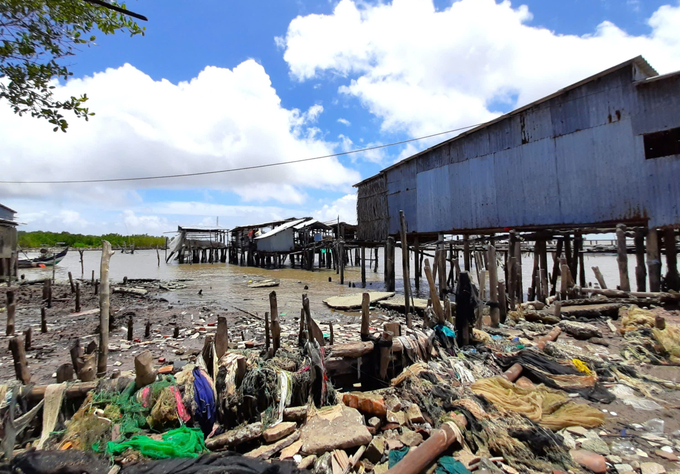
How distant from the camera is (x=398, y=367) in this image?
5996 millimetres

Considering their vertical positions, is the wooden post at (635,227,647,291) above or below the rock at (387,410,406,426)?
above

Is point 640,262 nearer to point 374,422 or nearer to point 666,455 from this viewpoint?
point 666,455

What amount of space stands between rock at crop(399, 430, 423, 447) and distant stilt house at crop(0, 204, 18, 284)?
27759mm

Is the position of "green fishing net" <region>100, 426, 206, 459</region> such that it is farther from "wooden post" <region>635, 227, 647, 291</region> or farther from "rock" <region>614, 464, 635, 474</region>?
"wooden post" <region>635, 227, 647, 291</region>

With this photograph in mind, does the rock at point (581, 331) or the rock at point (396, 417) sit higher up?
the rock at point (581, 331)

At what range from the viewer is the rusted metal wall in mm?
10359

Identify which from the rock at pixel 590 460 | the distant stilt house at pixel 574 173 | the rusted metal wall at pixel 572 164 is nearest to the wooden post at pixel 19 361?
the rock at pixel 590 460

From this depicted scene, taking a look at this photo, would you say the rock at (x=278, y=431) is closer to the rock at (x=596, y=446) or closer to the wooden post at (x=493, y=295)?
the rock at (x=596, y=446)

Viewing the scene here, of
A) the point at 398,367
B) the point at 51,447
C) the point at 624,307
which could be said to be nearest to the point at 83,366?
the point at 51,447

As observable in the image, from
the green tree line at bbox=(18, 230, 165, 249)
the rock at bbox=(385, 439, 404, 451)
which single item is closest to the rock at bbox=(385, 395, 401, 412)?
the rock at bbox=(385, 439, 404, 451)

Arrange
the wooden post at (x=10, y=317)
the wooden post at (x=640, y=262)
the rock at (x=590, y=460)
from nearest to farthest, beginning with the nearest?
the rock at (x=590, y=460) < the wooden post at (x=10, y=317) < the wooden post at (x=640, y=262)

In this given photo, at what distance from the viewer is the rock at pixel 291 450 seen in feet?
12.5

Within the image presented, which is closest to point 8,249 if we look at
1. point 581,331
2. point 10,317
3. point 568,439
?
point 10,317

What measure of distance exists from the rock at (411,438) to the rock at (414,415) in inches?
10.0
